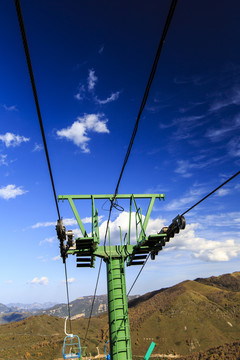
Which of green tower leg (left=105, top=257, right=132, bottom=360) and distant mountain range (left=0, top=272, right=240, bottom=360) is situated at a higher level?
green tower leg (left=105, top=257, right=132, bottom=360)

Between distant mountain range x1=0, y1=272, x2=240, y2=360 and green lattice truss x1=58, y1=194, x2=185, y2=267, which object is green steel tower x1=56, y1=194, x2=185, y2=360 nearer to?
green lattice truss x1=58, y1=194, x2=185, y2=267

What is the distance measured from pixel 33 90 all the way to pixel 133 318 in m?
63.5

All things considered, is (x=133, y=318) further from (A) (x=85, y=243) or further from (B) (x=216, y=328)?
(A) (x=85, y=243)

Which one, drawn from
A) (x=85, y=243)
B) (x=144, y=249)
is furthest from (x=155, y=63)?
(x=144, y=249)

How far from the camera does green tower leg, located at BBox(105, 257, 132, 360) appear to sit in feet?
32.3

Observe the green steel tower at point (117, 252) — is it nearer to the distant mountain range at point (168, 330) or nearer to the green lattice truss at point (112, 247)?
the green lattice truss at point (112, 247)

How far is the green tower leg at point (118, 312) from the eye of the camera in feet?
32.3

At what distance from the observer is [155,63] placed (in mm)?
3457

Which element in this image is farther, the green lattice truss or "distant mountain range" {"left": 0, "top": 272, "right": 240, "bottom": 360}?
"distant mountain range" {"left": 0, "top": 272, "right": 240, "bottom": 360}

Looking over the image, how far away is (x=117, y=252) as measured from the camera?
37.5ft

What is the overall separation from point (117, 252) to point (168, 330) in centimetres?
4561

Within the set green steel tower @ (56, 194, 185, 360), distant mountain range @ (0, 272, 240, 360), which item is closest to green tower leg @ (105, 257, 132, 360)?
green steel tower @ (56, 194, 185, 360)

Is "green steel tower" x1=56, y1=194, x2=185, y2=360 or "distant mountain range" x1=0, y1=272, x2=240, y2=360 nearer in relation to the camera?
"green steel tower" x1=56, y1=194, x2=185, y2=360

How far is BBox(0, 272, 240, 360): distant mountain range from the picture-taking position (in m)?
41.4
